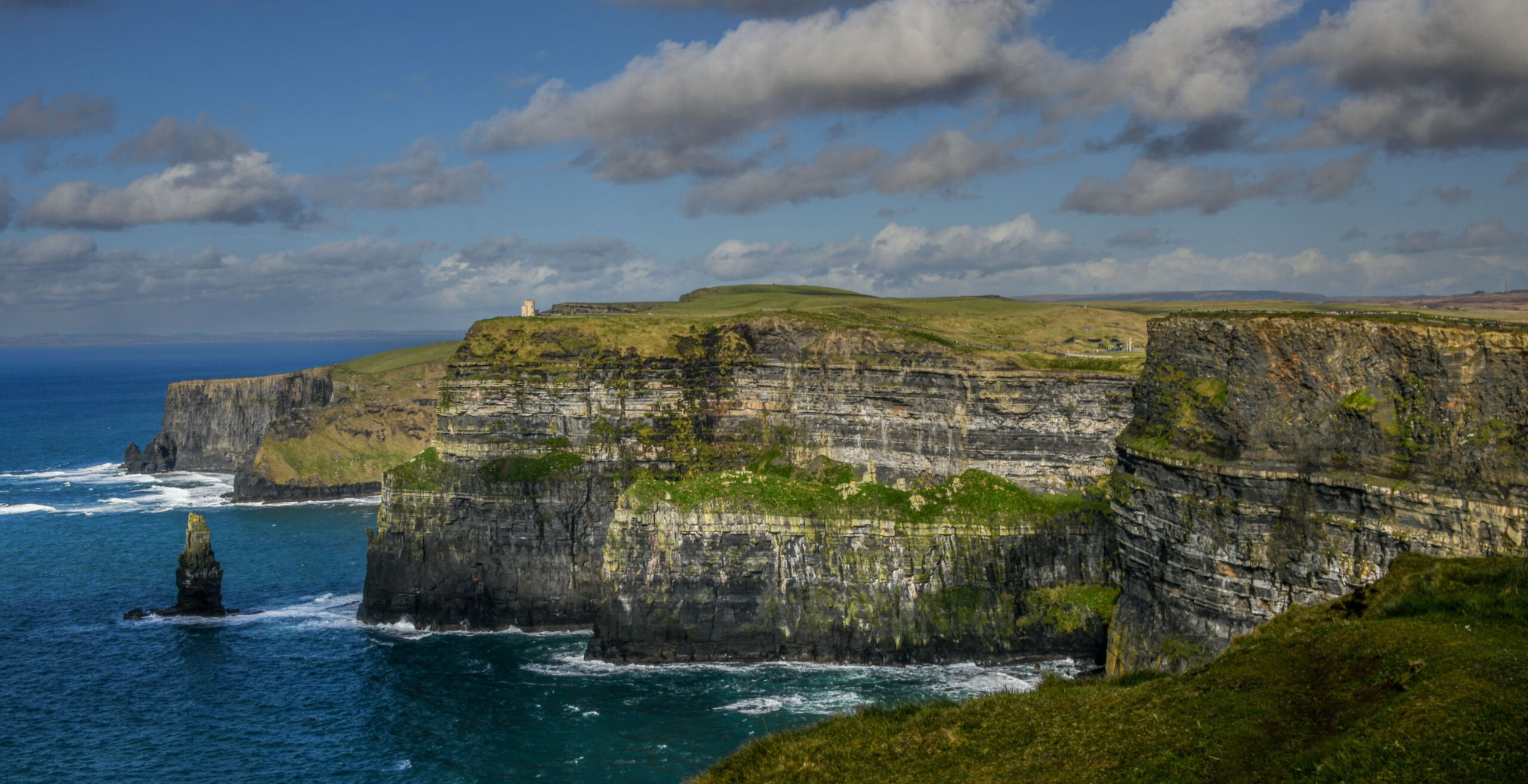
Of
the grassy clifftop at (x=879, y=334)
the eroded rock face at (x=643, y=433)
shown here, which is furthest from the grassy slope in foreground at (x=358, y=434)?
the eroded rock face at (x=643, y=433)

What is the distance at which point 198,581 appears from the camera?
76.0 m

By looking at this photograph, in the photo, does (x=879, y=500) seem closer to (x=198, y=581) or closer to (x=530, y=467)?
(x=530, y=467)

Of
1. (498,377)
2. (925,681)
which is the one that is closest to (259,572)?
(498,377)

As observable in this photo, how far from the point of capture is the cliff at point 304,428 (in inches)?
5039

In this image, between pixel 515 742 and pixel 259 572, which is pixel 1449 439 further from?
pixel 259 572

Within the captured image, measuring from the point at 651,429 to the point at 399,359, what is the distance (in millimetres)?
102430

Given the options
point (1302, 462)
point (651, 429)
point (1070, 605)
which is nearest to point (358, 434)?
point (651, 429)

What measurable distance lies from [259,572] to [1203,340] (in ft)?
254

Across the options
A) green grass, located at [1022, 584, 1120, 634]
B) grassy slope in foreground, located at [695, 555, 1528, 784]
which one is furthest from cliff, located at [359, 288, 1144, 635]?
grassy slope in foreground, located at [695, 555, 1528, 784]

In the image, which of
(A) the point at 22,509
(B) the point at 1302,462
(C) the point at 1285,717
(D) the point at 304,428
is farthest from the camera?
(D) the point at 304,428

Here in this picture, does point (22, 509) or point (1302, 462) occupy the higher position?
point (1302, 462)

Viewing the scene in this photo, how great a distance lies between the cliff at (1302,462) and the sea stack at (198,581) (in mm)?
61651

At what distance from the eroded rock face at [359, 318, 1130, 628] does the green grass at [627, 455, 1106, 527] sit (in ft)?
5.32

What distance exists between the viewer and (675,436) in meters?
76.0
